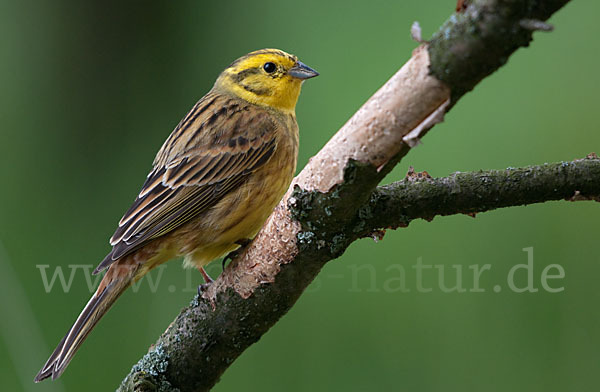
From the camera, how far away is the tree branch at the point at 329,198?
1.54 m

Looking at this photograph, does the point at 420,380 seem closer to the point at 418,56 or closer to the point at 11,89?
the point at 418,56

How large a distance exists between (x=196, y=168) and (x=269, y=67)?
2.34 ft

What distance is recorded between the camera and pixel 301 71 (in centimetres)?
339

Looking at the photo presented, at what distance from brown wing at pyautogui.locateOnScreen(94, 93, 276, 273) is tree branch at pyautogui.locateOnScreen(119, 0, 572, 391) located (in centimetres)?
62

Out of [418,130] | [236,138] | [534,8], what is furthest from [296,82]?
[534,8]

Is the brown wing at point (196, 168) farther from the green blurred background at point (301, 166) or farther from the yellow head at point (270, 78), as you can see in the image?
the green blurred background at point (301, 166)

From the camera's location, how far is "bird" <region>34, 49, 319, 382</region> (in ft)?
9.52

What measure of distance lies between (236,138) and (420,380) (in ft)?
4.59

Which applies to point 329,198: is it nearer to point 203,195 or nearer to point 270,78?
point 203,195

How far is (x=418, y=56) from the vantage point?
1660 millimetres

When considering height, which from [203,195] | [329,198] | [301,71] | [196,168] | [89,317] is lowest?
[89,317]

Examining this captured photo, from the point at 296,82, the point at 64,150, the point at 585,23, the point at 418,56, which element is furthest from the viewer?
the point at 64,150

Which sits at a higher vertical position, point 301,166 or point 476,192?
point 301,166

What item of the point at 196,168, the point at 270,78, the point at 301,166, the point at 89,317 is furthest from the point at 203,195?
the point at 270,78
